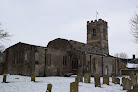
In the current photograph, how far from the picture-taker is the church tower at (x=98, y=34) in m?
45.6

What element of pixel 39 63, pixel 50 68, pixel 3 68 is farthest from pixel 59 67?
pixel 3 68

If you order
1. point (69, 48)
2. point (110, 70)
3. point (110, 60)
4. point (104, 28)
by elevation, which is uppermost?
point (104, 28)

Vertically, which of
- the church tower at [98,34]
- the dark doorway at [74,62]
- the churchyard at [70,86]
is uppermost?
the church tower at [98,34]

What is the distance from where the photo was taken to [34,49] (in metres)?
24.4

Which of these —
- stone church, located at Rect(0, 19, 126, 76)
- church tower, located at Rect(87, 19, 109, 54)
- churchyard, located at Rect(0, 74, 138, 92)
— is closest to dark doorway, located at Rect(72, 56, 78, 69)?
stone church, located at Rect(0, 19, 126, 76)

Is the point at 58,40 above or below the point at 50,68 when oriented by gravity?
above

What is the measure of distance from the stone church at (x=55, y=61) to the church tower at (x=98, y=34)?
15.0 feet

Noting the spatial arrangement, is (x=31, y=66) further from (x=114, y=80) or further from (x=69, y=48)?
(x=114, y=80)

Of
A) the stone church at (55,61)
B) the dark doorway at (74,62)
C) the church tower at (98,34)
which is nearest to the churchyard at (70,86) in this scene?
the stone church at (55,61)

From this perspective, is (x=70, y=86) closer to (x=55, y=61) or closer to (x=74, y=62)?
(x=55, y=61)

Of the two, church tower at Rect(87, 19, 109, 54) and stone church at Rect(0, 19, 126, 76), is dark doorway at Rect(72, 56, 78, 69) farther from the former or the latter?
church tower at Rect(87, 19, 109, 54)

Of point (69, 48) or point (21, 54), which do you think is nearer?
point (21, 54)

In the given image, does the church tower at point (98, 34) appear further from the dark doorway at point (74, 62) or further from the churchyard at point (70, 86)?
the churchyard at point (70, 86)

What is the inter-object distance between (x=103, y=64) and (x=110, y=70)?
3.41m
